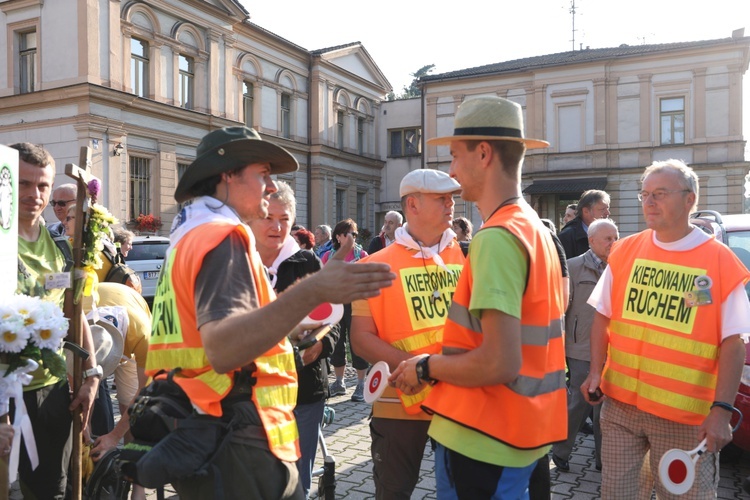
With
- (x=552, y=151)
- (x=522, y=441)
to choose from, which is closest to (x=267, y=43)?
(x=552, y=151)

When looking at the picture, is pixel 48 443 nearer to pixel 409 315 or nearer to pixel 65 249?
pixel 65 249

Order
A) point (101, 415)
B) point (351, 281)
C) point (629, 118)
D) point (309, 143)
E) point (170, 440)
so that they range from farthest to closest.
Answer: point (309, 143) → point (629, 118) → point (101, 415) → point (170, 440) → point (351, 281)

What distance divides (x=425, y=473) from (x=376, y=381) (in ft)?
9.47

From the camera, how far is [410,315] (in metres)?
3.34

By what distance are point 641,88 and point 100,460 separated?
1187 inches

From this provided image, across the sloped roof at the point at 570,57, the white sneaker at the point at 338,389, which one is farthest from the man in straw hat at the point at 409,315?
the sloped roof at the point at 570,57

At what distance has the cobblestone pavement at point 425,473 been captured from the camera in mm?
4918

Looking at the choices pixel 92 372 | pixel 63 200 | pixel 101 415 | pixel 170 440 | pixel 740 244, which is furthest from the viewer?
pixel 740 244

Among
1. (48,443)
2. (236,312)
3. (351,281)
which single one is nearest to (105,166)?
(48,443)

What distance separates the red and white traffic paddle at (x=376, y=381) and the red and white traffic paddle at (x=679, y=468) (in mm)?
1326

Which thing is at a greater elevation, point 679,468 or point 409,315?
point 409,315

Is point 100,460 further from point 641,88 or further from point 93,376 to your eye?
point 641,88

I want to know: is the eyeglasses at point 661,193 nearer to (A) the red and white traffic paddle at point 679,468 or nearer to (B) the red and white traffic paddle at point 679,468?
(B) the red and white traffic paddle at point 679,468

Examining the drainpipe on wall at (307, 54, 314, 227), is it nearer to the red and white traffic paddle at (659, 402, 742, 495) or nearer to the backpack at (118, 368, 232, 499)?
the red and white traffic paddle at (659, 402, 742, 495)
